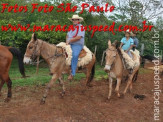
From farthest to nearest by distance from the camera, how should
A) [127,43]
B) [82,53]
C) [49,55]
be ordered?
[127,43] → [82,53] → [49,55]

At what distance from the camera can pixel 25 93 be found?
6293 mm

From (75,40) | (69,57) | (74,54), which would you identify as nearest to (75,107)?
(69,57)

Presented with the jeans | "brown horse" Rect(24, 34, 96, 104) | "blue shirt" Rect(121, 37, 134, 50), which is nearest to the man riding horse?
the jeans

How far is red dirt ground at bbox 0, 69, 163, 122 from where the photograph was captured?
433cm

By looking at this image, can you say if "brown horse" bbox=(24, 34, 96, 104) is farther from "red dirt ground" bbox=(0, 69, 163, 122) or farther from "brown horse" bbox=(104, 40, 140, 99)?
"brown horse" bbox=(104, 40, 140, 99)

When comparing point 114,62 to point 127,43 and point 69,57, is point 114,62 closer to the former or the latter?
point 127,43

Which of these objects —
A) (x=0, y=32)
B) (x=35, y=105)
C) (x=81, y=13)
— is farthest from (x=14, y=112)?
(x=81, y=13)

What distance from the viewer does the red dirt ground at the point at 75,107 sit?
433 centimetres

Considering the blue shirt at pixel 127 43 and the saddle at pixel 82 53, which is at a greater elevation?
the blue shirt at pixel 127 43

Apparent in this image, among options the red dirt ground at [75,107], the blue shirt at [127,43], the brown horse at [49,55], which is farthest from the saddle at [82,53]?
the blue shirt at [127,43]

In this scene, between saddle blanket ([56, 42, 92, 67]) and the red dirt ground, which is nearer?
the red dirt ground

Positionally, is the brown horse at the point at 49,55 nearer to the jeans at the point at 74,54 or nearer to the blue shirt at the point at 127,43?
the jeans at the point at 74,54

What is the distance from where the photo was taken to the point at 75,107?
16.7 ft

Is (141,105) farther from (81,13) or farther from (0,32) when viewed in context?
(81,13)
